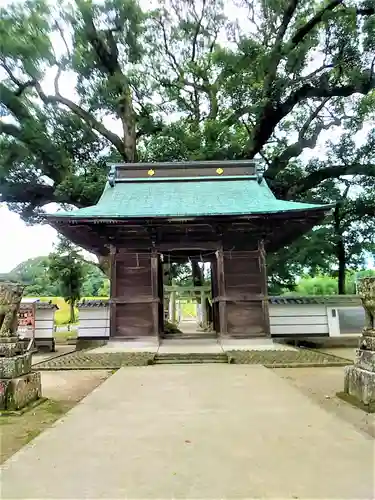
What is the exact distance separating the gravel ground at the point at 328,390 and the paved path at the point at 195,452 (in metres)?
0.29

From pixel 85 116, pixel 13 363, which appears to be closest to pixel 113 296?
pixel 13 363

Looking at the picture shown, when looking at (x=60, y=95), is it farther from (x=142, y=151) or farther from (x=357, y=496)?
(x=357, y=496)

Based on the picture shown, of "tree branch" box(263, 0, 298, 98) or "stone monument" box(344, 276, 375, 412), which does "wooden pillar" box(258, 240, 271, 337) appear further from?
"tree branch" box(263, 0, 298, 98)

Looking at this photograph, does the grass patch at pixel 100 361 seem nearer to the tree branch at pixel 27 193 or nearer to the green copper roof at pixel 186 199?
the green copper roof at pixel 186 199

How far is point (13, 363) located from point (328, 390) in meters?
4.45

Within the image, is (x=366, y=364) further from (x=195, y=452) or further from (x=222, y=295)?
(x=222, y=295)

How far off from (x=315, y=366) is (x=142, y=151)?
606 inches

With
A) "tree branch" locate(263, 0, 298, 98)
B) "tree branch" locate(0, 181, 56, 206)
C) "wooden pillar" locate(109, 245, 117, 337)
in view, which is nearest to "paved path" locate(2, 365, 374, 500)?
"wooden pillar" locate(109, 245, 117, 337)

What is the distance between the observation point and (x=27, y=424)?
420 centimetres

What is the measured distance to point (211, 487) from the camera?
2477mm

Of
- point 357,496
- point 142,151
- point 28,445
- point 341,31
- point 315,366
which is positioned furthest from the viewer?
point 142,151

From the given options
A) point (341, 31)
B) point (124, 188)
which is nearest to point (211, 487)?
point (124, 188)

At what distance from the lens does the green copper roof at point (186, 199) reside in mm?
10633

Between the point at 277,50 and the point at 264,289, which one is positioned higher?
the point at 277,50
